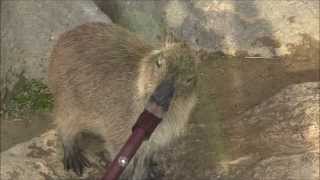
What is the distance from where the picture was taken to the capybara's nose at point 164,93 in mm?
2951

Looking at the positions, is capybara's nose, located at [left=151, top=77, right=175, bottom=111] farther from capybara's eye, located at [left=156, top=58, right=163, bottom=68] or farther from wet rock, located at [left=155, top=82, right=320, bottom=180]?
wet rock, located at [left=155, top=82, right=320, bottom=180]

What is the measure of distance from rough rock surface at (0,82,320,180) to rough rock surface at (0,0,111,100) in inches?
39.1

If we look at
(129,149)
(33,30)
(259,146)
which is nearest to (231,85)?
(259,146)

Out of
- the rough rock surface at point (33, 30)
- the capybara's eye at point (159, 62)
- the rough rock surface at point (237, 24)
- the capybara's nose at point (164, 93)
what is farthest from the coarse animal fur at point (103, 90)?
the rough rock surface at point (237, 24)

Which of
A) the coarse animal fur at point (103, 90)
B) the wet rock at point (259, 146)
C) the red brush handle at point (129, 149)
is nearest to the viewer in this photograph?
the red brush handle at point (129, 149)

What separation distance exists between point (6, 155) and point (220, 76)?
1.81 meters

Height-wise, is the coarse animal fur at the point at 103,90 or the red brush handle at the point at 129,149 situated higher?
the red brush handle at the point at 129,149

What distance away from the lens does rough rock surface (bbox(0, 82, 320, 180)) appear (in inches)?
162

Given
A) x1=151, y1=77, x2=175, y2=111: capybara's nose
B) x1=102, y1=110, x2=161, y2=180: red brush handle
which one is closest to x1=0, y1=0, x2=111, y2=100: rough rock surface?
x1=151, y1=77, x2=175, y2=111: capybara's nose

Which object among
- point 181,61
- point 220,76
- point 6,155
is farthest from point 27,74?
point 181,61

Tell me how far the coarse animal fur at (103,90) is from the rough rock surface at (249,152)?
0.23 meters

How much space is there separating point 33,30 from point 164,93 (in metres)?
3.00

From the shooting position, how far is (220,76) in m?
5.44

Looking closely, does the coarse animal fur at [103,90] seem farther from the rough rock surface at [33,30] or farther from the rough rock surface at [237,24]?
the rough rock surface at [237,24]
